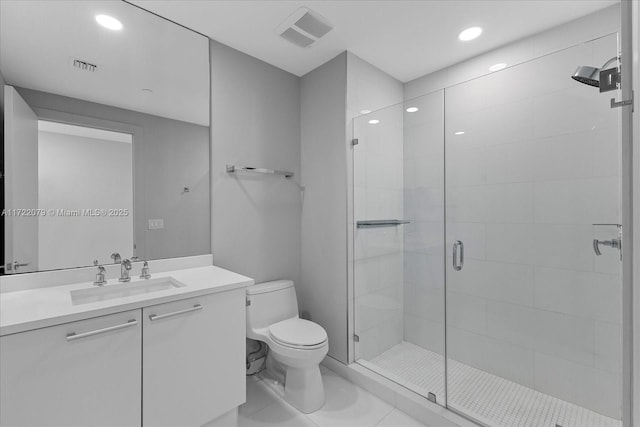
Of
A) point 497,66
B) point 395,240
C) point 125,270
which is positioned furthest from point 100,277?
point 497,66

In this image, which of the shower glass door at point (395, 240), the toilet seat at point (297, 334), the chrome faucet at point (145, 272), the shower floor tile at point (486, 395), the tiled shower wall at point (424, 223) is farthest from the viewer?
the shower glass door at point (395, 240)

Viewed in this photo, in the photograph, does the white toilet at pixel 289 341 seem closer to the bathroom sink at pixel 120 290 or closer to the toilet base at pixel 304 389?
the toilet base at pixel 304 389

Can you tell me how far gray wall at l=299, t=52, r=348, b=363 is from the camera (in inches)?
86.7

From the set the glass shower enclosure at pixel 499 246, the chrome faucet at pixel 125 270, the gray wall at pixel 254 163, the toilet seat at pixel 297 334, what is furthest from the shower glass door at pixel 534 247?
the chrome faucet at pixel 125 270

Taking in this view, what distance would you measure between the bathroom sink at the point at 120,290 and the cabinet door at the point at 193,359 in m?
0.24

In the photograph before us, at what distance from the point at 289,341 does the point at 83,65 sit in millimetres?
1933

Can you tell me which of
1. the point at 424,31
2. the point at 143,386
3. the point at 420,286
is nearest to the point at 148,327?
the point at 143,386

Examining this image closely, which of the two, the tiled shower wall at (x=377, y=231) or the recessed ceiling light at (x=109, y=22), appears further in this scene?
the tiled shower wall at (x=377, y=231)

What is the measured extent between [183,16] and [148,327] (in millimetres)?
1779

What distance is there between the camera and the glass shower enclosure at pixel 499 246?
4.80 feet

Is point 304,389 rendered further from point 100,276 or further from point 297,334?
point 100,276

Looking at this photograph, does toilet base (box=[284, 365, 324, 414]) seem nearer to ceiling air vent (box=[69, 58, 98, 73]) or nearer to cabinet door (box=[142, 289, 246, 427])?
cabinet door (box=[142, 289, 246, 427])

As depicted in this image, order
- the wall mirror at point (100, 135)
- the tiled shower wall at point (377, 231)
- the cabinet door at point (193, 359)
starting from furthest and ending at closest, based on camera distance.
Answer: the tiled shower wall at point (377, 231) < the wall mirror at point (100, 135) < the cabinet door at point (193, 359)

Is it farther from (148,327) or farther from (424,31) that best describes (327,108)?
(148,327)
